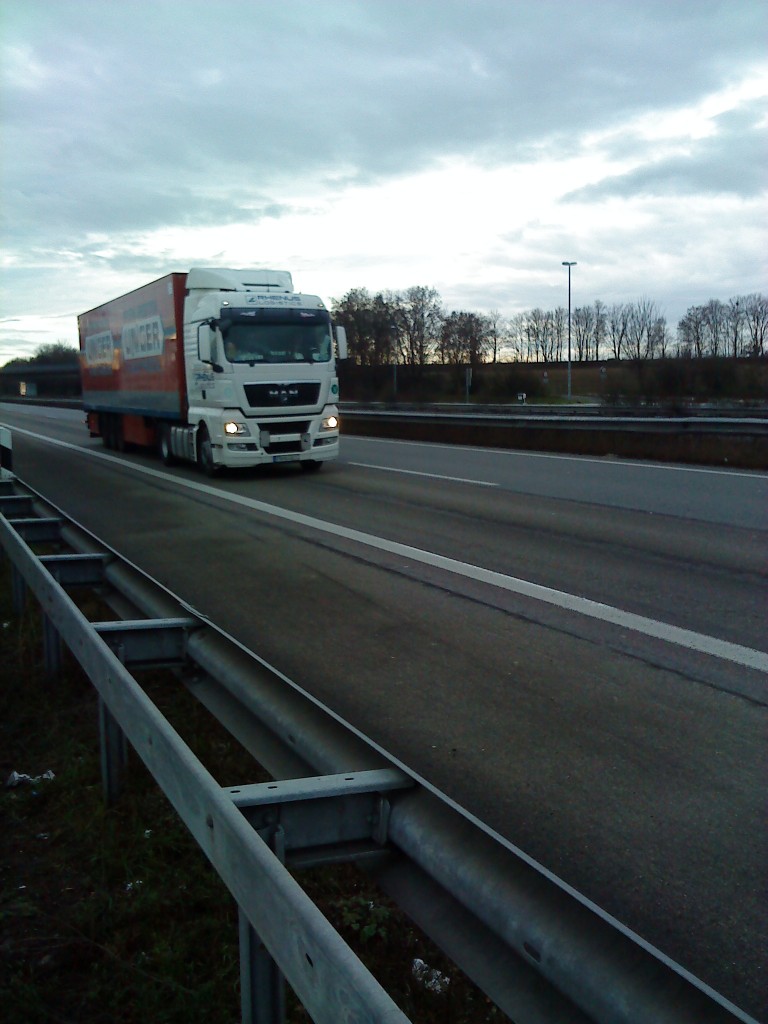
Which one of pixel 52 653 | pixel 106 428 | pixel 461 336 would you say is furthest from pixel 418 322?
pixel 52 653

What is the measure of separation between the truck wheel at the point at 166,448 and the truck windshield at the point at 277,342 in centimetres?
409

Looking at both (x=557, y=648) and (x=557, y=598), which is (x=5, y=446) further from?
(x=557, y=648)

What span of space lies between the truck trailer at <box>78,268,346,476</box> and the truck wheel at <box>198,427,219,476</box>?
0.02m

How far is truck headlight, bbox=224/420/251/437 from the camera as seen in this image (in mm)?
16719

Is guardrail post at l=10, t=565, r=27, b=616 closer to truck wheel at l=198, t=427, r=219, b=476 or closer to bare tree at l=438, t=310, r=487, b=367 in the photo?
truck wheel at l=198, t=427, r=219, b=476

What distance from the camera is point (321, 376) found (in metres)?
17.3

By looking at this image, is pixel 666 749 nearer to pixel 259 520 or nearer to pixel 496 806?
pixel 496 806

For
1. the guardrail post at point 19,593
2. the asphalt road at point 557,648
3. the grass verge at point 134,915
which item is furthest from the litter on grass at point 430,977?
the guardrail post at point 19,593

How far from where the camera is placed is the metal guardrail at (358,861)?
1.93 metres

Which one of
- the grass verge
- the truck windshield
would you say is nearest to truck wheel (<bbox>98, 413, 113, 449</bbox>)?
the truck windshield

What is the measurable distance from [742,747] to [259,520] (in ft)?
27.6

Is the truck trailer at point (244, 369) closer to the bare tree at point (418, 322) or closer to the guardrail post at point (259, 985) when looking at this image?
the guardrail post at point (259, 985)

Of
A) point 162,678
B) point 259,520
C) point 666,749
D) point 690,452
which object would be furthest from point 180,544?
point 690,452

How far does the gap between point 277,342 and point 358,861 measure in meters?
14.7
